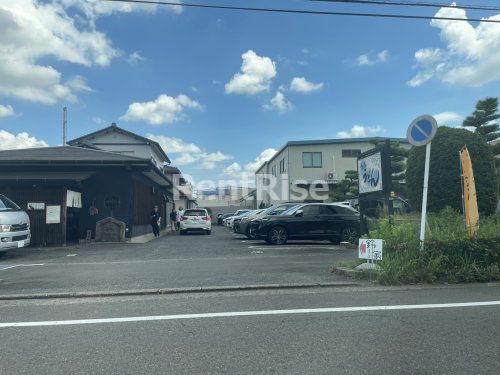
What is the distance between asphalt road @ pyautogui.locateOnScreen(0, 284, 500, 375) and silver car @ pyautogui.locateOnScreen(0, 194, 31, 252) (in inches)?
210

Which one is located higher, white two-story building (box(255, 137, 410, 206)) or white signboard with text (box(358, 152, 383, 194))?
white two-story building (box(255, 137, 410, 206))

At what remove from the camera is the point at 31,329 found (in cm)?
457

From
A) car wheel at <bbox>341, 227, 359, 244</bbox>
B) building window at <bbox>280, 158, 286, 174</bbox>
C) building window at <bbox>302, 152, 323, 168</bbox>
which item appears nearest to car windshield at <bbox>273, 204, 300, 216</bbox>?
car wheel at <bbox>341, 227, 359, 244</bbox>

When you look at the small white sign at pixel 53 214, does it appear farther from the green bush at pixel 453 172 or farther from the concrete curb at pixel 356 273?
the green bush at pixel 453 172

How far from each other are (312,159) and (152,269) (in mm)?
28982

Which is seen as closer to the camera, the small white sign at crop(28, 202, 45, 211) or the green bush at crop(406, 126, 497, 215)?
the green bush at crop(406, 126, 497, 215)

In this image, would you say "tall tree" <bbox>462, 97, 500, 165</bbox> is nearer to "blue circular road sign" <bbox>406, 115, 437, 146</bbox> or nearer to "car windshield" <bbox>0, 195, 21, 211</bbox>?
"blue circular road sign" <bbox>406, 115, 437, 146</bbox>

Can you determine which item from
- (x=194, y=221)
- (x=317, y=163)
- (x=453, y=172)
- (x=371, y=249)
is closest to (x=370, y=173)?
(x=453, y=172)

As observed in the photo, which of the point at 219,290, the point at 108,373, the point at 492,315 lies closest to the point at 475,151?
the point at 492,315

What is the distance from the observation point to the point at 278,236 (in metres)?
14.2

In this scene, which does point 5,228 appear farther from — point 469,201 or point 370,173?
point 469,201

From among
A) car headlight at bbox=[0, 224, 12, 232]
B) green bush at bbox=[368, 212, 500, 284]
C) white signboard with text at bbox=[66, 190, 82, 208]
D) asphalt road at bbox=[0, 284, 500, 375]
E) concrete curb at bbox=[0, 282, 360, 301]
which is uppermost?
white signboard with text at bbox=[66, 190, 82, 208]

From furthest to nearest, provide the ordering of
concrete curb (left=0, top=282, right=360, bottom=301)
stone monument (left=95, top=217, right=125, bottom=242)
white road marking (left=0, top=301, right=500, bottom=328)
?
1. stone monument (left=95, top=217, right=125, bottom=242)
2. concrete curb (left=0, top=282, right=360, bottom=301)
3. white road marking (left=0, top=301, right=500, bottom=328)

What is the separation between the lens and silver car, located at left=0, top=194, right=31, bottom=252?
10445mm
